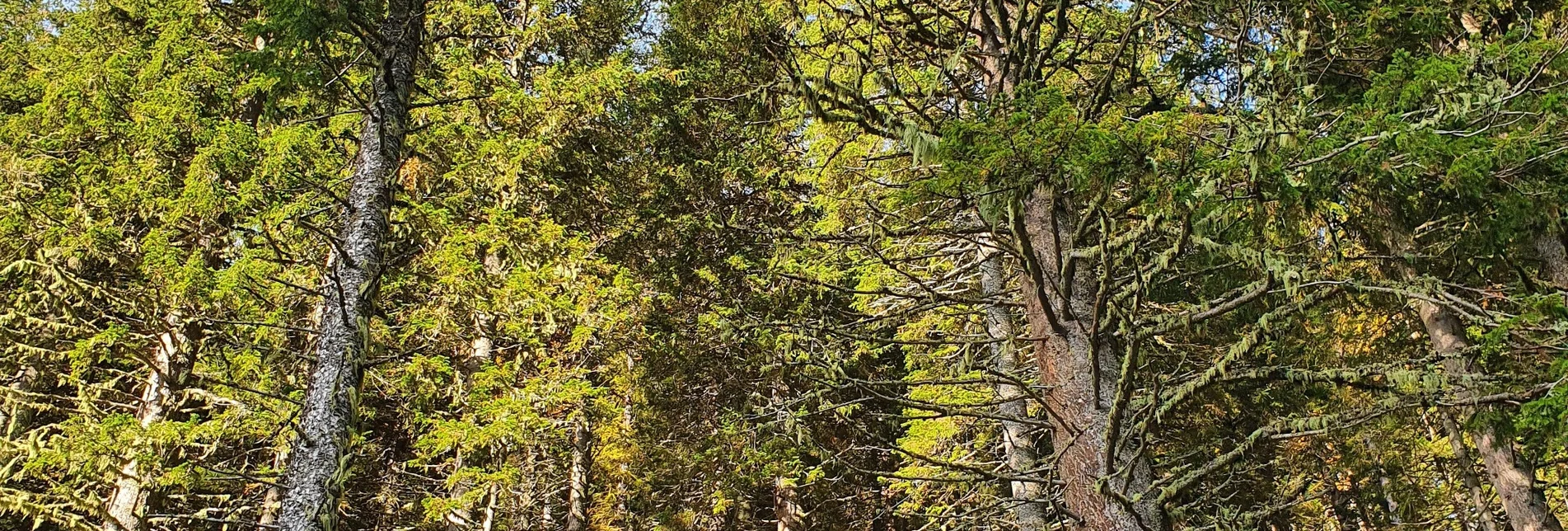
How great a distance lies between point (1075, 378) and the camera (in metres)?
4.39

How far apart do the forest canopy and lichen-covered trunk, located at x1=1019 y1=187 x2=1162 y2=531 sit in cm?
2

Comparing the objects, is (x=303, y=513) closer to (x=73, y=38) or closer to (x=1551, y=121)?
(x=1551, y=121)

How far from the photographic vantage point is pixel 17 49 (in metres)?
11.8

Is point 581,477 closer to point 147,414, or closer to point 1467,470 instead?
point 147,414

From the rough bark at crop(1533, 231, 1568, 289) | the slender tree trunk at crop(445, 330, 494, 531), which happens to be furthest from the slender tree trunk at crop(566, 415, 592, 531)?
the rough bark at crop(1533, 231, 1568, 289)

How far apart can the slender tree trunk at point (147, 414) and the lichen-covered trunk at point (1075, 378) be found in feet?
30.8

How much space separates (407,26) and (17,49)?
10.6 m

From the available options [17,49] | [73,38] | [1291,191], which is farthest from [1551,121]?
[17,49]

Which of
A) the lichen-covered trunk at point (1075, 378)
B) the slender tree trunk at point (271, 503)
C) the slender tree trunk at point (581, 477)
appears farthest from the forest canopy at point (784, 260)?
the slender tree trunk at point (271, 503)

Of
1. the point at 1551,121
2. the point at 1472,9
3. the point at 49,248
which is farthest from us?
the point at 49,248

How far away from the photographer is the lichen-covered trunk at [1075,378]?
388cm

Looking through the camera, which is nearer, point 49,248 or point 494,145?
point 49,248

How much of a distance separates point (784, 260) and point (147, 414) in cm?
841

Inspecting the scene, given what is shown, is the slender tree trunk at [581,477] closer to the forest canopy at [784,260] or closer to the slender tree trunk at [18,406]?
the forest canopy at [784,260]
